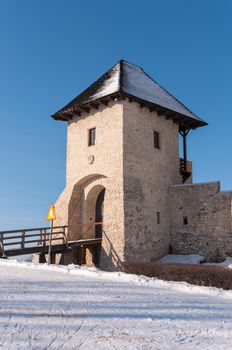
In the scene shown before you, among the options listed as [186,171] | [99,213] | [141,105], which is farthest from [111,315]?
[186,171]

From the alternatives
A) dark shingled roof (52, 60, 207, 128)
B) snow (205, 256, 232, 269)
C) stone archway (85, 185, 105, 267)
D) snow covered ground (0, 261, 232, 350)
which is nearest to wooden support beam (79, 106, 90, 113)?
dark shingled roof (52, 60, 207, 128)

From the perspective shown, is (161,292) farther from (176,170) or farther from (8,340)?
(176,170)

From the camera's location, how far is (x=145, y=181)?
20.1 metres

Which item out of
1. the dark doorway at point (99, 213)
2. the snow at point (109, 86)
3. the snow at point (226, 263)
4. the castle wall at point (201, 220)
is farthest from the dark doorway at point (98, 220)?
the snow at point (226, 263)

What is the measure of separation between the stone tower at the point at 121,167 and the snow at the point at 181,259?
1.55 ft

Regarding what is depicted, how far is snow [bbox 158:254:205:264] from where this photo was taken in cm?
1881

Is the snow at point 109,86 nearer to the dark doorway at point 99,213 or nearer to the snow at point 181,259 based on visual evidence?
the dark doorway at point 99,213

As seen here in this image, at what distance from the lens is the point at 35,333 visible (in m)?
4.86

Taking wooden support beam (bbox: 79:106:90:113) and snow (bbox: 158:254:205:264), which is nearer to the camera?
snow (bbox: 158:254:205:264)

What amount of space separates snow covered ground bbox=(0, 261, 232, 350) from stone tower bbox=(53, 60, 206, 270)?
9.46m

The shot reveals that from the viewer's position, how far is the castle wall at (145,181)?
742 inches

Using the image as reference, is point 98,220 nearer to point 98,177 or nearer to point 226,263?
point 98,177

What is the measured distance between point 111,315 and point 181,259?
14085mm

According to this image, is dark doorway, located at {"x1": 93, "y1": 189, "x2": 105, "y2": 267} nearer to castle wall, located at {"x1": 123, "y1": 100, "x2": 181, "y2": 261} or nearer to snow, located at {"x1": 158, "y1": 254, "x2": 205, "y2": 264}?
castle wall, located at {"x1": 123, "y1": 100, "x2": 181, "y2": 261}
